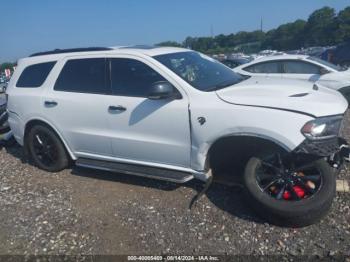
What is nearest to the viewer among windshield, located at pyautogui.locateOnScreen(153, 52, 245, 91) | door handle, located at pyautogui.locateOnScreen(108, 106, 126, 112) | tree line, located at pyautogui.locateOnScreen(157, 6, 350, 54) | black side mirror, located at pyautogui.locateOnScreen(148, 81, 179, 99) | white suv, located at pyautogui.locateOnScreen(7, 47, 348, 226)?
white suv, located at pyautogui.locateOnScreen(7, 47, 348, 226)

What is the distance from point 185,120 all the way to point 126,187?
1.43m

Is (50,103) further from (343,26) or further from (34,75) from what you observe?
(343,26)

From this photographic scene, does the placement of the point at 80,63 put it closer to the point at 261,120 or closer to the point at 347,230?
the point at 261,120

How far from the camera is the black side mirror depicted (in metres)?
3.77

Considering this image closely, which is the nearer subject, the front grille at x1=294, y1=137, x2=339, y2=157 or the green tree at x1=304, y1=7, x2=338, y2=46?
the front grille at x1=294, y1=137, x2=339, y2=157

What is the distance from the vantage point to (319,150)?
3.30 metres

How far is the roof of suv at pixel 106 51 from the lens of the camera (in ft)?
14.6

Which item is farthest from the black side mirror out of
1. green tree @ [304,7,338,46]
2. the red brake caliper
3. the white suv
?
green tree @ [304,7,338,46]

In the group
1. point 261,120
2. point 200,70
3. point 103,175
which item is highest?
point 200,70

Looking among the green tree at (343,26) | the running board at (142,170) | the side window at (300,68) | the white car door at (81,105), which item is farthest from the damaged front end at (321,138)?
the green tree at (343,26)

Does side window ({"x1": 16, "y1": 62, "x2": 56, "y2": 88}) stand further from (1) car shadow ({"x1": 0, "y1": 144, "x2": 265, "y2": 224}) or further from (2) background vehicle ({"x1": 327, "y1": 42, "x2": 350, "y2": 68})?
(2) background vehicle ({"x1": 327, "y1": 42, "x2": 350, "y2": 68})

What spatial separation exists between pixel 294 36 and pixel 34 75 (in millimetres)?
78553

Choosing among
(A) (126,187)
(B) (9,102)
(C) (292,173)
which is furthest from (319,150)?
(B) (9,102)

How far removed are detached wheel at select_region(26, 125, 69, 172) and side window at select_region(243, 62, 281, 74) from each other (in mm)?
5680
